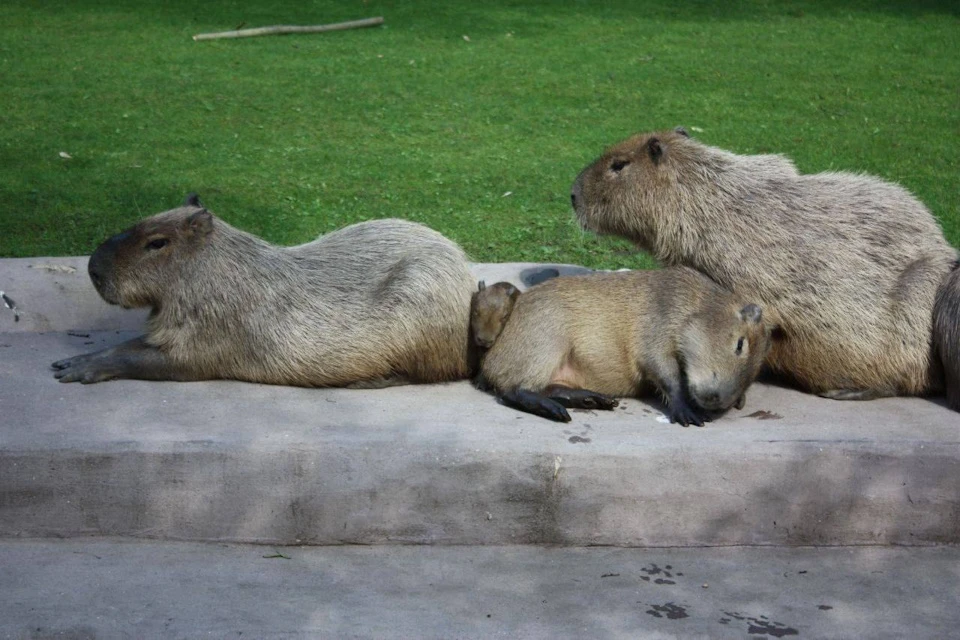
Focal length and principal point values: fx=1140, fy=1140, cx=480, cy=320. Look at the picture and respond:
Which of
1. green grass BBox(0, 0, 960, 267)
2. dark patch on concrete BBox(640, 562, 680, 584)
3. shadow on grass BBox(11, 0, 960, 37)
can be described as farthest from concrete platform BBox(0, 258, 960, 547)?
shadow on grass BBox(11, 0, 960, 37)

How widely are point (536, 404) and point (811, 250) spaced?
1.51 m

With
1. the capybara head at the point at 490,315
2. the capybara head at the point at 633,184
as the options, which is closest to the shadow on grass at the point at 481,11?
the capybara head at the point at 633,184

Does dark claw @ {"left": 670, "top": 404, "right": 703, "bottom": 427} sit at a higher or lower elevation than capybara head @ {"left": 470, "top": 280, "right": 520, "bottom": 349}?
lower

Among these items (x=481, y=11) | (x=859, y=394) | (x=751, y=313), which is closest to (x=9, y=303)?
(x=751, y=313)

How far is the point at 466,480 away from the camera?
455cm

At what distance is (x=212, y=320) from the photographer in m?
5.18

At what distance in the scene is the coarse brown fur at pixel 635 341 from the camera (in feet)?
16.3

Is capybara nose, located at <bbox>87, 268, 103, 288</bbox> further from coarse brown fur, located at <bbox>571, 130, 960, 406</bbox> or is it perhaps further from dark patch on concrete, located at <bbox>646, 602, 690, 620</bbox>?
dark patch on concrete, located at <bbox>646, 602, 690, 620</bbox>

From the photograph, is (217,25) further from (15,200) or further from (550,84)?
(15,200)

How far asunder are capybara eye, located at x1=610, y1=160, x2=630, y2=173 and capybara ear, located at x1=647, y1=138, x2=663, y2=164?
137 millimetres

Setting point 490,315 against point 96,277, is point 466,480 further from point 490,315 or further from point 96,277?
point 96,277

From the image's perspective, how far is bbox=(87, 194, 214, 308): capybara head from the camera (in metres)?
5.18

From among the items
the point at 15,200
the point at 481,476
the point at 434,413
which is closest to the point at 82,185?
the point at 15,200

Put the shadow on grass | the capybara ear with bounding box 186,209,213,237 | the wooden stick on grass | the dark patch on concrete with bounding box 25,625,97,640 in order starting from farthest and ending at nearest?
the shadow on grass, the wooden stick on grass, the capybara ear with bounding box 186,209,213,237, the dark patch on concrete with bounding box 25,625,97,640
